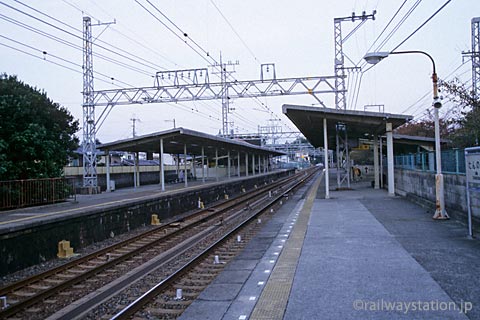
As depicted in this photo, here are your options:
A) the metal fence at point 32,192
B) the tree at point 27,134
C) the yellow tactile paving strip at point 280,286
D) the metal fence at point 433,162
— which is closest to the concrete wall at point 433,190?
the metal fence at point 433,162

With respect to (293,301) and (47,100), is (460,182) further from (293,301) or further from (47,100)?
(47,100)

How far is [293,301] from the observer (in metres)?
5.84

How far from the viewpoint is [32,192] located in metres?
17.3

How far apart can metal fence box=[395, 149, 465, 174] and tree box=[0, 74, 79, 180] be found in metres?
14.9

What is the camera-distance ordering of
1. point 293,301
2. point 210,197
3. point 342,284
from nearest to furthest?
point 293,301 → point 342,284 → point 210,197

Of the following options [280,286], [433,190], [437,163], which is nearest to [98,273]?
[280,286]

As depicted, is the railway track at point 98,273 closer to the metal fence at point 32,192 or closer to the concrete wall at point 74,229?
the concrete wall at point 74,229

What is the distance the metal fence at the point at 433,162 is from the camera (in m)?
12.4

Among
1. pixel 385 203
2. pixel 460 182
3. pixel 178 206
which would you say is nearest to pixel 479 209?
pixel 460 182

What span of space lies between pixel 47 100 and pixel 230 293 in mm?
17658

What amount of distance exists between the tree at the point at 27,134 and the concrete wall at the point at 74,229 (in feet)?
15.7

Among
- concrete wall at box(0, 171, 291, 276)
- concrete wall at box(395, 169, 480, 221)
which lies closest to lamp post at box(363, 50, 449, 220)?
concrete wall at box(395, 169, 480, 221)

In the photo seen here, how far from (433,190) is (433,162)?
1.13m

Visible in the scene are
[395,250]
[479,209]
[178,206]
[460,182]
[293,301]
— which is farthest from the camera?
[178,206]
